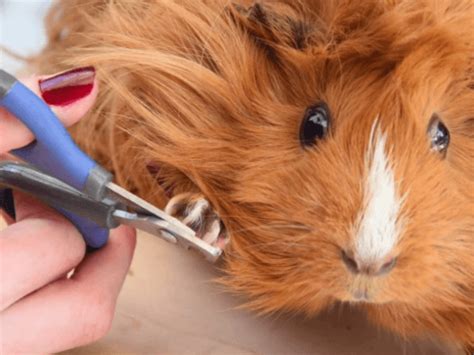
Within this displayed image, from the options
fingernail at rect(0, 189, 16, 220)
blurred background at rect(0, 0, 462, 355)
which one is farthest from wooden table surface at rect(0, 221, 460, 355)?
fingernail at rect(0, 189, 16, 220)

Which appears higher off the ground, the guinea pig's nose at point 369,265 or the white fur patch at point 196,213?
the guinea pig's nose at point 369,265

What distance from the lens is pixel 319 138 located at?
101cm

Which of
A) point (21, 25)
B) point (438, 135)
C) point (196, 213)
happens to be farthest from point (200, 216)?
point (21, 25)

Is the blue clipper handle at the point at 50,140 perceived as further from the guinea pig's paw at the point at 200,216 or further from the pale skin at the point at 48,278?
the guinea pig's paw at the point at 200,216

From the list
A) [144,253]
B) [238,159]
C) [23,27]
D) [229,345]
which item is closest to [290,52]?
[238,159]

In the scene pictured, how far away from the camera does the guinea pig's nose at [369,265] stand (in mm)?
908

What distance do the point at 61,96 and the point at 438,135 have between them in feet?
1.52

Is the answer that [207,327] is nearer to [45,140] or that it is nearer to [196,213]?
[196,213]

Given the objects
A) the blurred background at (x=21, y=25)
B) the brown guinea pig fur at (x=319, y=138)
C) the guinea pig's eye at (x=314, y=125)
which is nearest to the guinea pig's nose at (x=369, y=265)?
the brown guinea pig fur at (x=319, y=138)

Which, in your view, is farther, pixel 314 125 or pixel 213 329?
pixel 213 329

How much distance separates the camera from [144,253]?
1465 mm

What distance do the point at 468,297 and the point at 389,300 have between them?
0.14 meters

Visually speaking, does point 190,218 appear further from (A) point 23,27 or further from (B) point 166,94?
(A) point 23,27

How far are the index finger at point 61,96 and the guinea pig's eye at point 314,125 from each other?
0.26 metres
